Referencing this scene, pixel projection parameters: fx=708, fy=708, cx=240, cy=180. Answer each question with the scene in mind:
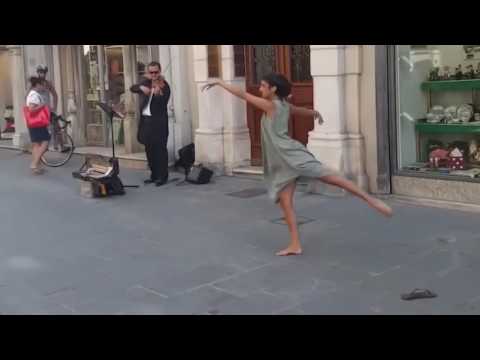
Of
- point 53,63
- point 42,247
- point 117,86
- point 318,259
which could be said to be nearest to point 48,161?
point 117,86

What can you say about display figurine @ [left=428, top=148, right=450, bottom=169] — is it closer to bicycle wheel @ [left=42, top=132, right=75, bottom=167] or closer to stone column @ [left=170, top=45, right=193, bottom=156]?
stone column @ [left=170, top=45, right=193, bottom=156]

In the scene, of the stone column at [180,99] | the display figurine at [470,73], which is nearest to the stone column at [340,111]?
A: the display figurine at [470,73]

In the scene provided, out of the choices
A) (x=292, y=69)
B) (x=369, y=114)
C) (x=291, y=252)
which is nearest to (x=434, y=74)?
(x=369, y=114)

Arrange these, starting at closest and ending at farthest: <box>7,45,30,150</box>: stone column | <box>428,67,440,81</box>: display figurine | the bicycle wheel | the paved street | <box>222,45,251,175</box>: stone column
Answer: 1. the paved street
2. <box>428,67,440,81</box>: display figurine
3. <box>222,45,251,175</box>: stone column
4. the bicycle wheel
5. <box>7,45,30,150</box>: stone column

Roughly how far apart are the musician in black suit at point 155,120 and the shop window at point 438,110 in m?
3.45

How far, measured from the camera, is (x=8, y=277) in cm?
613

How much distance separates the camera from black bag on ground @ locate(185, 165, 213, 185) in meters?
10.1

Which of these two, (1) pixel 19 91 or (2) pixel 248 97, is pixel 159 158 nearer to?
(2) pixel 248 97

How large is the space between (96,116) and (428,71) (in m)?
8.68

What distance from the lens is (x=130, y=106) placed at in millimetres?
13391

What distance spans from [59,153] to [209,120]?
14.6ft

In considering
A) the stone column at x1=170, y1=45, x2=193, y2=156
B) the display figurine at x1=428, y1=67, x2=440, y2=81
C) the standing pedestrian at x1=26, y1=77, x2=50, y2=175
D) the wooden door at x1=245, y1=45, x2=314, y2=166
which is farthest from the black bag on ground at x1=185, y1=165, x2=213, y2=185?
the display figurine at x1=428, y1=67, x2=440, y2=81

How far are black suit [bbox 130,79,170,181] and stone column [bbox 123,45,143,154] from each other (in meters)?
2.81

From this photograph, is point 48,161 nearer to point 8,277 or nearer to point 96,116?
point 96,116
